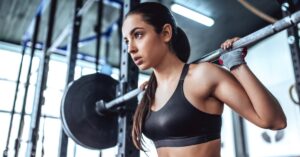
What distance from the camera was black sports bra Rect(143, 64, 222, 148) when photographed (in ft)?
3.06

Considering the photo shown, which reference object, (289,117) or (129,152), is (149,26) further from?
(289,117)

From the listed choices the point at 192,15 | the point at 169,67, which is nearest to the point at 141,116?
the point at 169,67

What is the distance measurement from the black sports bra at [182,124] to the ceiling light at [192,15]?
4.39 m

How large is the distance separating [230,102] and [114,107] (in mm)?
827

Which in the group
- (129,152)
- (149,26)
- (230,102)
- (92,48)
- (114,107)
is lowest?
(129,152)

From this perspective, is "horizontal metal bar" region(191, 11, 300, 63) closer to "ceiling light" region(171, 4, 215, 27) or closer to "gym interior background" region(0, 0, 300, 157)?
"gym interior background" region(0, 0, 300, 157)

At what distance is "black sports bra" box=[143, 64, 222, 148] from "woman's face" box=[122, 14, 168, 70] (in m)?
0.15

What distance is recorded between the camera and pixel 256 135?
6.41 m

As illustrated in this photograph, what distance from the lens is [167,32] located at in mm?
1124

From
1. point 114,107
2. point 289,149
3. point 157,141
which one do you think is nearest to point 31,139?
point 114,107

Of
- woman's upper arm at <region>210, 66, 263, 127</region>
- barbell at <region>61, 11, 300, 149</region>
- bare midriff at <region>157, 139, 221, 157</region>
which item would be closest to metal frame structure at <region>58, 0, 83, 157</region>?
barbell at <region>61, 11, 300, 149</region>

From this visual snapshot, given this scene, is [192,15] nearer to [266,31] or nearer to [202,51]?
[202,51]

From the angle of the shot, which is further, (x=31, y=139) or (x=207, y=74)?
(x=31, y=139)

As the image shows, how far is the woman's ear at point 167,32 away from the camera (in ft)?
3.67
